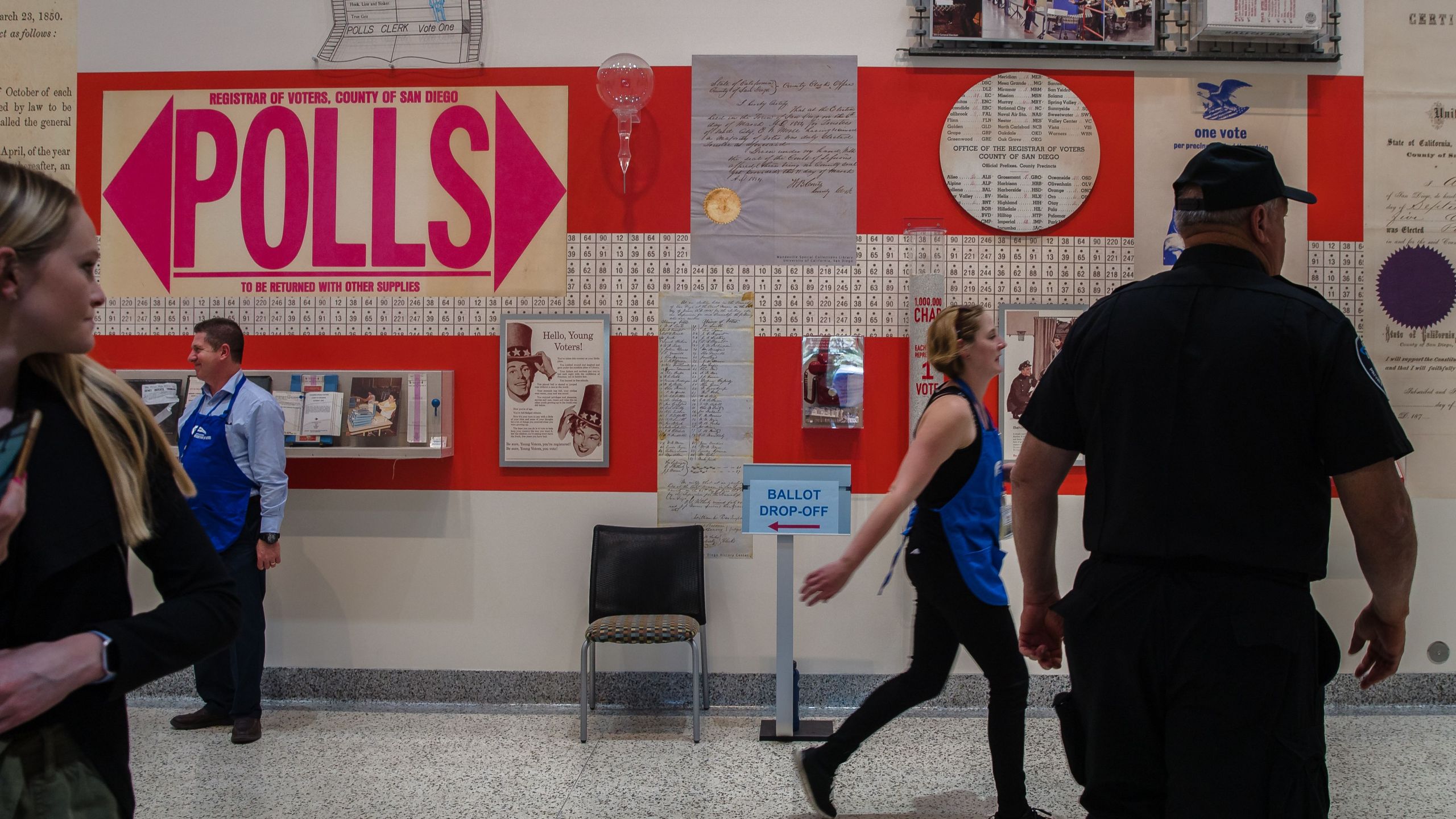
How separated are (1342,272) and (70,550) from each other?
4807mm

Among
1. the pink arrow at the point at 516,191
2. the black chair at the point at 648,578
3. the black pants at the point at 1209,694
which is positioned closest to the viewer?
the black pants at the point at 1209,694

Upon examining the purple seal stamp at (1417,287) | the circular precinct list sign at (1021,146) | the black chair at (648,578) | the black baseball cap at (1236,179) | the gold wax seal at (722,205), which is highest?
the circular precinct list sign at (1021,146)

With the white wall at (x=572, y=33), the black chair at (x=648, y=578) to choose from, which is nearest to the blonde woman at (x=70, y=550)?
the black chair at (x=648, y=578)

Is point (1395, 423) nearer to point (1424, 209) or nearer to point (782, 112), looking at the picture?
point (782, 112)

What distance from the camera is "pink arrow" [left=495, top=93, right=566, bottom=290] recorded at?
4176 mm

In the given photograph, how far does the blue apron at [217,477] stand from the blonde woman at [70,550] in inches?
113

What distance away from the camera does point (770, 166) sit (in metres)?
4.17

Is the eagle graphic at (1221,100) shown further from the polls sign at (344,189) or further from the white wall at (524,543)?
the polls sign at (344,189)

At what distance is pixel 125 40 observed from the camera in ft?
13.9

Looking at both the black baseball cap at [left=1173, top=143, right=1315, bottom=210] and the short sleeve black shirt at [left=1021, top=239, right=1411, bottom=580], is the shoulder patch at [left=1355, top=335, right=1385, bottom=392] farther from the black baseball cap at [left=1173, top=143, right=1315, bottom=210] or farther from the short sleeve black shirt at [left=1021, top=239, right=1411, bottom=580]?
the black baseball cap at [left=1173, top=143, right=1315, bottom=210]

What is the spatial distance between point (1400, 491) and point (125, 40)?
518 cm

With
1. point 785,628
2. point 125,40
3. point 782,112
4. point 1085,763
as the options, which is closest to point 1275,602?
point 1085,763

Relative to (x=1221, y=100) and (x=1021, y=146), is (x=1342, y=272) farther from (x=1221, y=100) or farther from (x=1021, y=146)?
(x=1021, y=146)

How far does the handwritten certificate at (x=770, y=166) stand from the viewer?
4.16 m
